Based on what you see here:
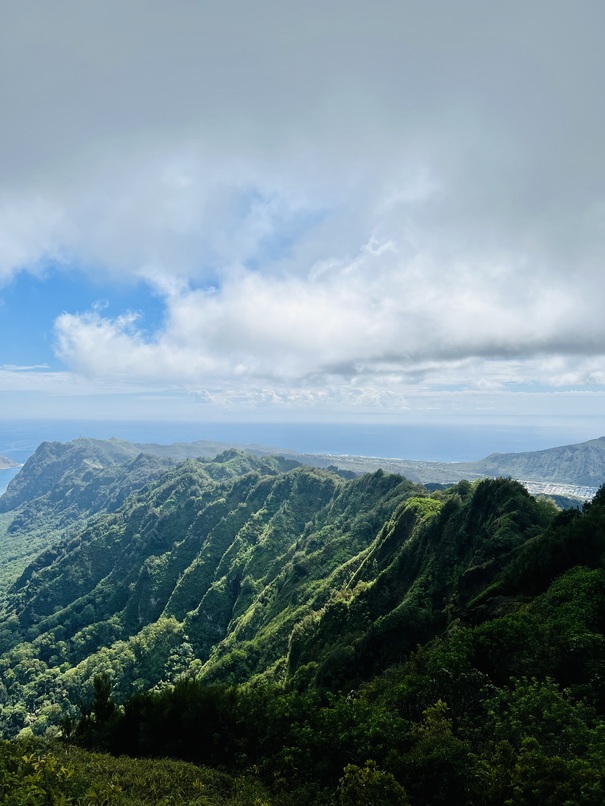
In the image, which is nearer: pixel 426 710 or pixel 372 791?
pixel 372 791

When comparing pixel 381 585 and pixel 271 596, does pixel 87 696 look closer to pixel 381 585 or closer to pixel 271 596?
pixel 271 596

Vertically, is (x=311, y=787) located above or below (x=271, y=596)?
above

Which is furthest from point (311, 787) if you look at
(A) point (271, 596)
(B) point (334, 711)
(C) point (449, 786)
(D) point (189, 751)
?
(A) point (271, 596)

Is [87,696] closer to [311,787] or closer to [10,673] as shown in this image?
[10,673]

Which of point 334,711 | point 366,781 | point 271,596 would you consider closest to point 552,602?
point 334,711

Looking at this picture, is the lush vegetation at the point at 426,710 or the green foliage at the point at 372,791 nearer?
the green foliage at the point at 372,791

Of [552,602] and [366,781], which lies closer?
[366,781]

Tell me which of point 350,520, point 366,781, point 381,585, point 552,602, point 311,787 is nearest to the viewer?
point 366,781

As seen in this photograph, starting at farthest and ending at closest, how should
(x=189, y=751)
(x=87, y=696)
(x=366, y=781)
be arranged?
(x=87, y=696), (x=189, y=751), (x=366, y=781)

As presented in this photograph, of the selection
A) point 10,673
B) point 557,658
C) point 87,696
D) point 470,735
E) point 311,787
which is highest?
point 557,658

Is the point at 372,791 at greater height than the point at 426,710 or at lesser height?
greater

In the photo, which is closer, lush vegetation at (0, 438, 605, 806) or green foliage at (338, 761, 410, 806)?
green foliage at (338, 761, 410, 806)
